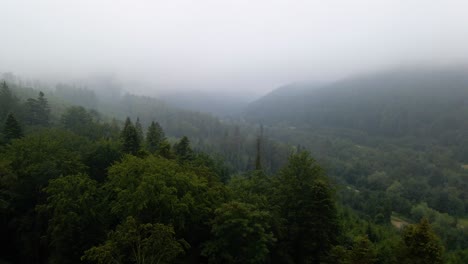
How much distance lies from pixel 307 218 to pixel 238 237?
7211 mm

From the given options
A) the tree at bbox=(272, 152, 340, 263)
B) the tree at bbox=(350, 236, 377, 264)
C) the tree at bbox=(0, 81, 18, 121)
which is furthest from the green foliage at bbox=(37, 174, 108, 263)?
the tree at bbox=(0, 81, 18, 121)

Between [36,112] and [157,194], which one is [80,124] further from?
[157,194]

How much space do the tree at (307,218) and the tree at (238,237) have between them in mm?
4186

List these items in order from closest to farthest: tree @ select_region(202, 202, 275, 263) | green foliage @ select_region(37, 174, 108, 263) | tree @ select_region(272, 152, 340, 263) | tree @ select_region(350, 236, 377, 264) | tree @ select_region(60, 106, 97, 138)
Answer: tree @ select_region(350, 236, 377, 264)
tree @ select_region(202, 202, 275, 263)
green foliage @ select_region(37, 174, 108, 263)
tree @ select_region(272, 152, 340, 263)
tree @ select_region(60, 106, 97, 138)

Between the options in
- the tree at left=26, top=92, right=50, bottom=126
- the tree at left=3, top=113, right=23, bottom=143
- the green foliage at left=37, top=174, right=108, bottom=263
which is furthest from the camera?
the tree at left=26, top=92, right=50, bottom=126

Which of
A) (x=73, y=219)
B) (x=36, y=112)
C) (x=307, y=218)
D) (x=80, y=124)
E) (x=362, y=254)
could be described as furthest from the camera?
(x=36, y=112)

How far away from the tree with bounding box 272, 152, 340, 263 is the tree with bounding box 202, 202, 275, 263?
13.7 ft

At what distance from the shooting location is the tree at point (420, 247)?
20.7 m

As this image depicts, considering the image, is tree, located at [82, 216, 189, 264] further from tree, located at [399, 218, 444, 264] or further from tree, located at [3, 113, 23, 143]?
tree, located at [3, 113, 23, 143]

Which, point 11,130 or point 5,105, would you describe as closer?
point 11,130

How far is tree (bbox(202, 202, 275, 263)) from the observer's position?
2088cm

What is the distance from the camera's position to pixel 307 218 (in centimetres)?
2602

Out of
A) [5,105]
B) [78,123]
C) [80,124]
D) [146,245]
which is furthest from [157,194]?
[5,105]

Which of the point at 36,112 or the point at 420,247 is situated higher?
the point at 36,112
